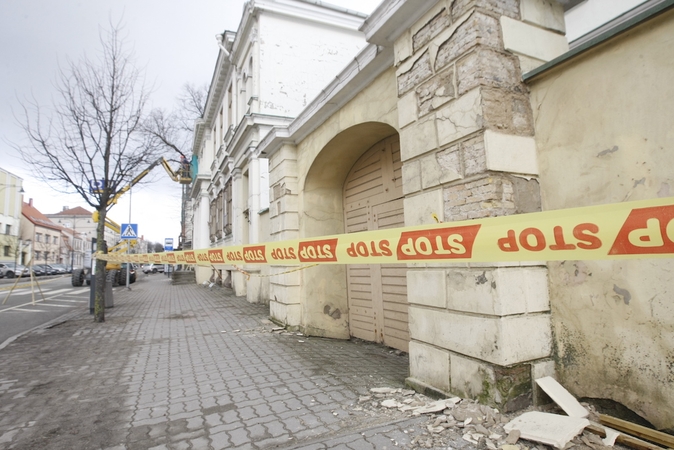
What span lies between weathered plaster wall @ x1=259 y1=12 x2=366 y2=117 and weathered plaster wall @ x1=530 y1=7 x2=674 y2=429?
10.6 metres

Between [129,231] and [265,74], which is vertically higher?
[265,74]

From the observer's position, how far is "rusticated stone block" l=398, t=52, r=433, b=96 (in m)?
3.55

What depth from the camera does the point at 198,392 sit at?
372cm

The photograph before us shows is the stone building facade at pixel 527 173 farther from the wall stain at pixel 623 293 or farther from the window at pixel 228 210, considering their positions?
the window at pixel 228 210

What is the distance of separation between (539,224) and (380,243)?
3.67ft

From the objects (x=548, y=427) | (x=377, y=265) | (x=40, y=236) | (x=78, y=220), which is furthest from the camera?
(x=78, y=220)

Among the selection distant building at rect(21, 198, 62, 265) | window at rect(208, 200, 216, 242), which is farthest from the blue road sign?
distant building at rect(21, 198, 62, 265)

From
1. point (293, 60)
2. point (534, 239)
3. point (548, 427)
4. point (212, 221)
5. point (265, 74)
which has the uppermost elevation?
point (293, 60)

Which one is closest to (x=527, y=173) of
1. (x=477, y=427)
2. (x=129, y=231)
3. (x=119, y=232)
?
(x=477, y=427)

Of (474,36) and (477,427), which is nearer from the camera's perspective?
(477,427)

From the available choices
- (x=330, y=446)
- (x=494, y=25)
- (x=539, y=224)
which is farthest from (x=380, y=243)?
(x=494, y=25)

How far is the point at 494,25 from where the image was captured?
10.4 feet

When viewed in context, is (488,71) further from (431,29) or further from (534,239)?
(534,239)

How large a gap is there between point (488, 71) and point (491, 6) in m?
0.62
